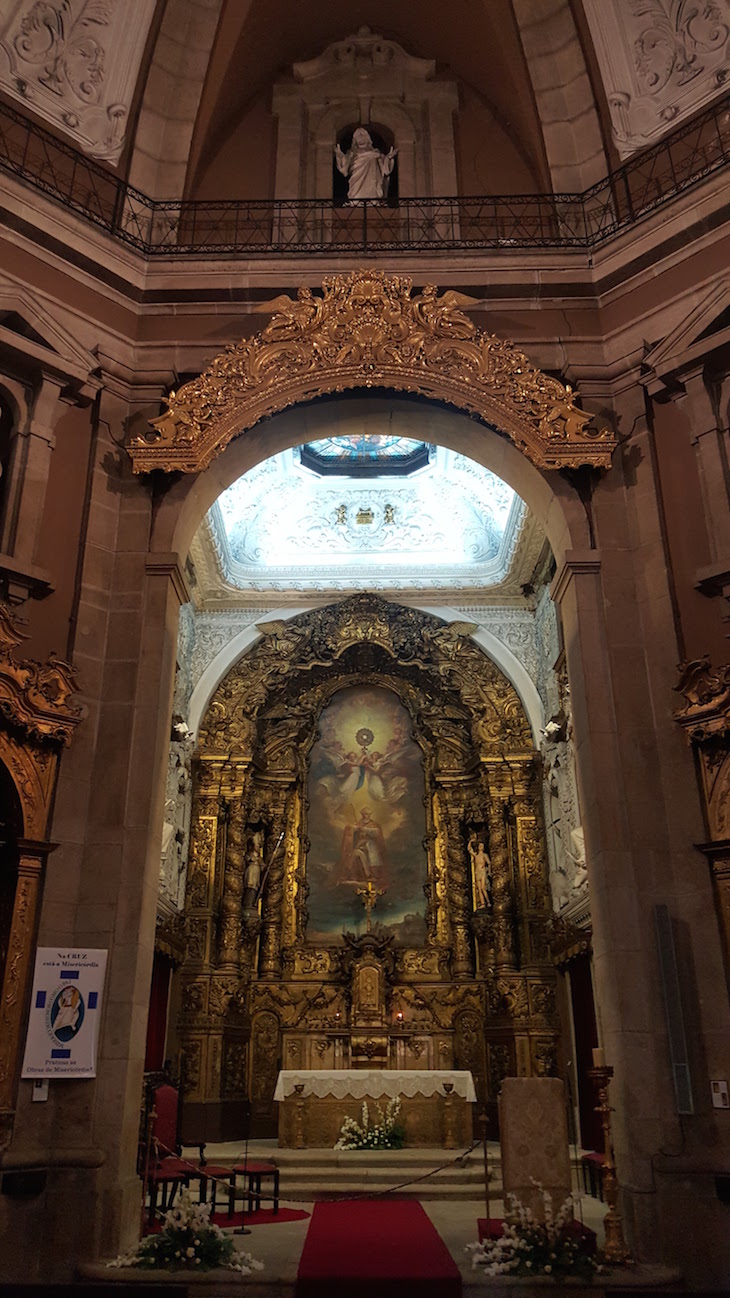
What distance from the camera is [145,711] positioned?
9.19 metres

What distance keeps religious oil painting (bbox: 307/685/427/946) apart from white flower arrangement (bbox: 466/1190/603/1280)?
9.11m

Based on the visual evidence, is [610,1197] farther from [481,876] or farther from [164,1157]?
[481,876]

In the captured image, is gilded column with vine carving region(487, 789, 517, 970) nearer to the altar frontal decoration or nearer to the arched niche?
the altar frontal decoration

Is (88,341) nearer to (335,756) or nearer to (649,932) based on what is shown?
(649,932)

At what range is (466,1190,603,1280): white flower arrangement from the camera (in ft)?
23.3

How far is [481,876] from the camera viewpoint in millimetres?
16625

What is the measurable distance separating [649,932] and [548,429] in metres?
4.89

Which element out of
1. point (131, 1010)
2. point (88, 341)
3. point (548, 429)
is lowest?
point (131, 1010)

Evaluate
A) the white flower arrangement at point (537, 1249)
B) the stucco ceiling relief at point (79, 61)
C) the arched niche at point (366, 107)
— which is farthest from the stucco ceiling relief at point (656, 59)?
the white flower arrangement at point (537, 1249)

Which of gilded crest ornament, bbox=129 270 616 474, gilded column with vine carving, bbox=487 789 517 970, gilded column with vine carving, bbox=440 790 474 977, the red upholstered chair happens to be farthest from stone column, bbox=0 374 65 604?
gilded column with vine carving, bbox=440 790 474 977

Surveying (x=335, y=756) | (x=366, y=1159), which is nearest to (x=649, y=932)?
(x=366, y=1159)

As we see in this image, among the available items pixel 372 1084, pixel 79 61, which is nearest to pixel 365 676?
pixel 372 1084

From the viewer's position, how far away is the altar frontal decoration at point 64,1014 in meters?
7.83

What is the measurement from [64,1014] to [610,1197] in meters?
4.54
